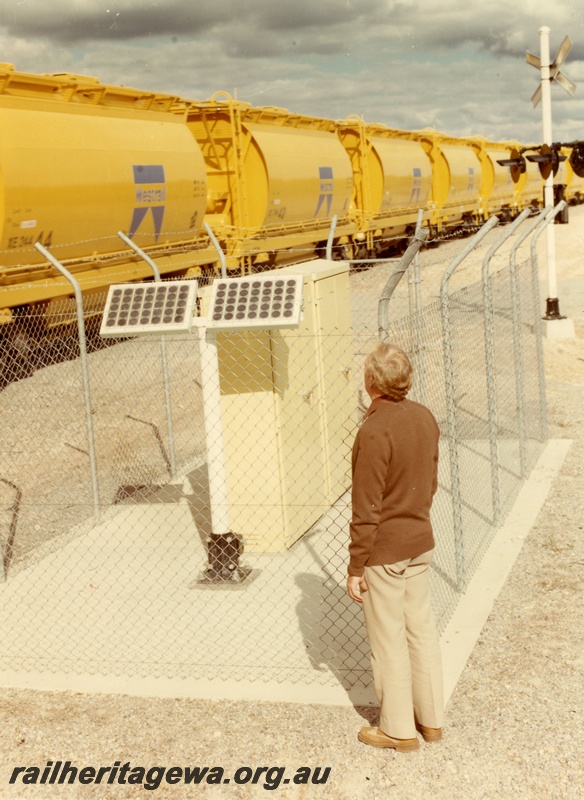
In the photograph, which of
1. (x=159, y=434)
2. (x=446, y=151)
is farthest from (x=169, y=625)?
(x=446, y=151)

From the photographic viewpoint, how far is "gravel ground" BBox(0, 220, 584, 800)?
161 inches

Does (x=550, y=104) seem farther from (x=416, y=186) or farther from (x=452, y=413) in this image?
(x=416, y=186)

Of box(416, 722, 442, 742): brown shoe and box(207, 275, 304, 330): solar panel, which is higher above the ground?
box(207, 275, 304, 330): solar panel

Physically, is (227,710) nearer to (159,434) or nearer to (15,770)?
(15,770)

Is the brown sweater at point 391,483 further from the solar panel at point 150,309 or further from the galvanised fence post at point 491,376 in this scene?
the galvanised fence post at point 491,376

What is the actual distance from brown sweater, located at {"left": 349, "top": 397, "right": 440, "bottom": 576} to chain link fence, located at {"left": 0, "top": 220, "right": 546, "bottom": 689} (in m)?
1.29

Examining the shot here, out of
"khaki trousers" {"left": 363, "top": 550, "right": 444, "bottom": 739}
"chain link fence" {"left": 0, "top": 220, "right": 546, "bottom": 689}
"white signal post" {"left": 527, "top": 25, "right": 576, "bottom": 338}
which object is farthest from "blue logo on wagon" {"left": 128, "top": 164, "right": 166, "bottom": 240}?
"khaki trousers" {"left": 363, "top": 550, "right": 444, "bottom": 739}

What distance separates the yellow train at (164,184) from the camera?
39.7ft

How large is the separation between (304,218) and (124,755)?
1744 centimetres

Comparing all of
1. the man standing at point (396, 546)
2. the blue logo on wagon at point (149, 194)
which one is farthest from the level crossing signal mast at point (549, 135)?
the man standing at point (396, 546)

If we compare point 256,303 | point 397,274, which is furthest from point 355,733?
point 256,303

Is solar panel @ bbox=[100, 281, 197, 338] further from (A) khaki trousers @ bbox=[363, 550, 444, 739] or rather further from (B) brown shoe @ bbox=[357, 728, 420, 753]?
(B) brown shoe @ bbox=[357, 728, 420, 753]

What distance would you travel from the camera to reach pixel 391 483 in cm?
402

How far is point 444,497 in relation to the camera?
26.2ft
